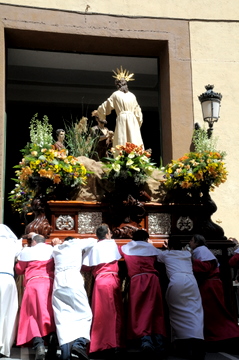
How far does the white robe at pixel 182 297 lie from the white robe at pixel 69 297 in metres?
1.10

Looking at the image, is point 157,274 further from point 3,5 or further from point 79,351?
point 3,5

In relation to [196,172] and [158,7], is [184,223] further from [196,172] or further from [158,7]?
[158,7]

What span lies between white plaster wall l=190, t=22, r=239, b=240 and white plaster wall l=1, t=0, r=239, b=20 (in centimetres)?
28

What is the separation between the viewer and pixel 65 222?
8.59m

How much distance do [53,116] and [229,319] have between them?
37.0 ft

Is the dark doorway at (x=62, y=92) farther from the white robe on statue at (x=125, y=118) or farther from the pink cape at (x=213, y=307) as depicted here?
the pink cape at (x=213, y=307)

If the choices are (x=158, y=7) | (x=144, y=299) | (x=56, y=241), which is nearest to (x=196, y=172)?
(x=56, y=241)

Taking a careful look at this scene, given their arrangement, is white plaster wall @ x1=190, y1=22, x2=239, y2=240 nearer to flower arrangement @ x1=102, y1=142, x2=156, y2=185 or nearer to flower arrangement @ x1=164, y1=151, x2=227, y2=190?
flower arrangement @ x1=164, y1=151, x2=227, y2=190

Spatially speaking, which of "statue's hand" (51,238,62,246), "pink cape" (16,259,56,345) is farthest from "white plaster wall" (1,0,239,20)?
"pink cape" (16,259,56,345)

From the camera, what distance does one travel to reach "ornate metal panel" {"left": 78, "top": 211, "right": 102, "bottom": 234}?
8680 mm

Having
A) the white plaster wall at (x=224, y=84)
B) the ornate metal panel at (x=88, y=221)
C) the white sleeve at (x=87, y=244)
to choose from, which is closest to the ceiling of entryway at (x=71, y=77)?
the white plaster wall at (x=224, y=84)

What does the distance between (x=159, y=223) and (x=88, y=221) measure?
112cm

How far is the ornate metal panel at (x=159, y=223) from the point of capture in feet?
29.3

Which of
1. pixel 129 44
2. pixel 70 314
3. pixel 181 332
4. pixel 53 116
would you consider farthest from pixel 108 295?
pixel 53 116
